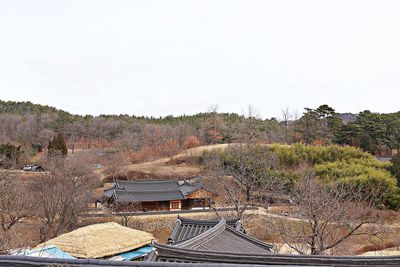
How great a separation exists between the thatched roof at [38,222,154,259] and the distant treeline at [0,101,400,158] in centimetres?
3028

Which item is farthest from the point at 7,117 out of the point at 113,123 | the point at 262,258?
the point at 262,258

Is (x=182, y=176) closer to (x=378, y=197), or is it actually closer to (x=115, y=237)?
(x=378, y=197)

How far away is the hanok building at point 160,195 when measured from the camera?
100ft

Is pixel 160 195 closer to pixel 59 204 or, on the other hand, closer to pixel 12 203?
pixel 59 204

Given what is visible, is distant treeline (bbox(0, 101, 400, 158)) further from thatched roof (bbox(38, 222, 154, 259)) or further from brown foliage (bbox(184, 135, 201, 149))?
thatched roof (bbox(38, 222, 154, 259))

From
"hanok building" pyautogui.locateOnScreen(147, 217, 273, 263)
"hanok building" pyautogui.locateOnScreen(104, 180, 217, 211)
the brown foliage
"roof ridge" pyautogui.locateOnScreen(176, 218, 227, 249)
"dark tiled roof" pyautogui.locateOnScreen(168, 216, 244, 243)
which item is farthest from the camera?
the brown foliage

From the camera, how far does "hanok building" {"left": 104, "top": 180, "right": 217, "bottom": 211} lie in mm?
30516

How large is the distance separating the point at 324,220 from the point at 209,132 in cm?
4101

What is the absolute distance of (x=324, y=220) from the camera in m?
18.5

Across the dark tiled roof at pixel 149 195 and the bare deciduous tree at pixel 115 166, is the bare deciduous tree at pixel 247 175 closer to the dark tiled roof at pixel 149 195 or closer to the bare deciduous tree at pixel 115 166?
the dark tiled roof at pixel 149 195

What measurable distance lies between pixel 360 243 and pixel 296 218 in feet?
16.0

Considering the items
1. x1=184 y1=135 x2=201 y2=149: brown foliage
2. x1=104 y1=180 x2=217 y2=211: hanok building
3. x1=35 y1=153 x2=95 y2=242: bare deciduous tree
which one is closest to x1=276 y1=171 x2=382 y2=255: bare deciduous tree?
x1=104 y1=180 x2=217 y2=211: hanok building

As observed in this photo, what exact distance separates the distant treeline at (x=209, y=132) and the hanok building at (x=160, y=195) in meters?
15.2

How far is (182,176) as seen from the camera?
1690 inches
